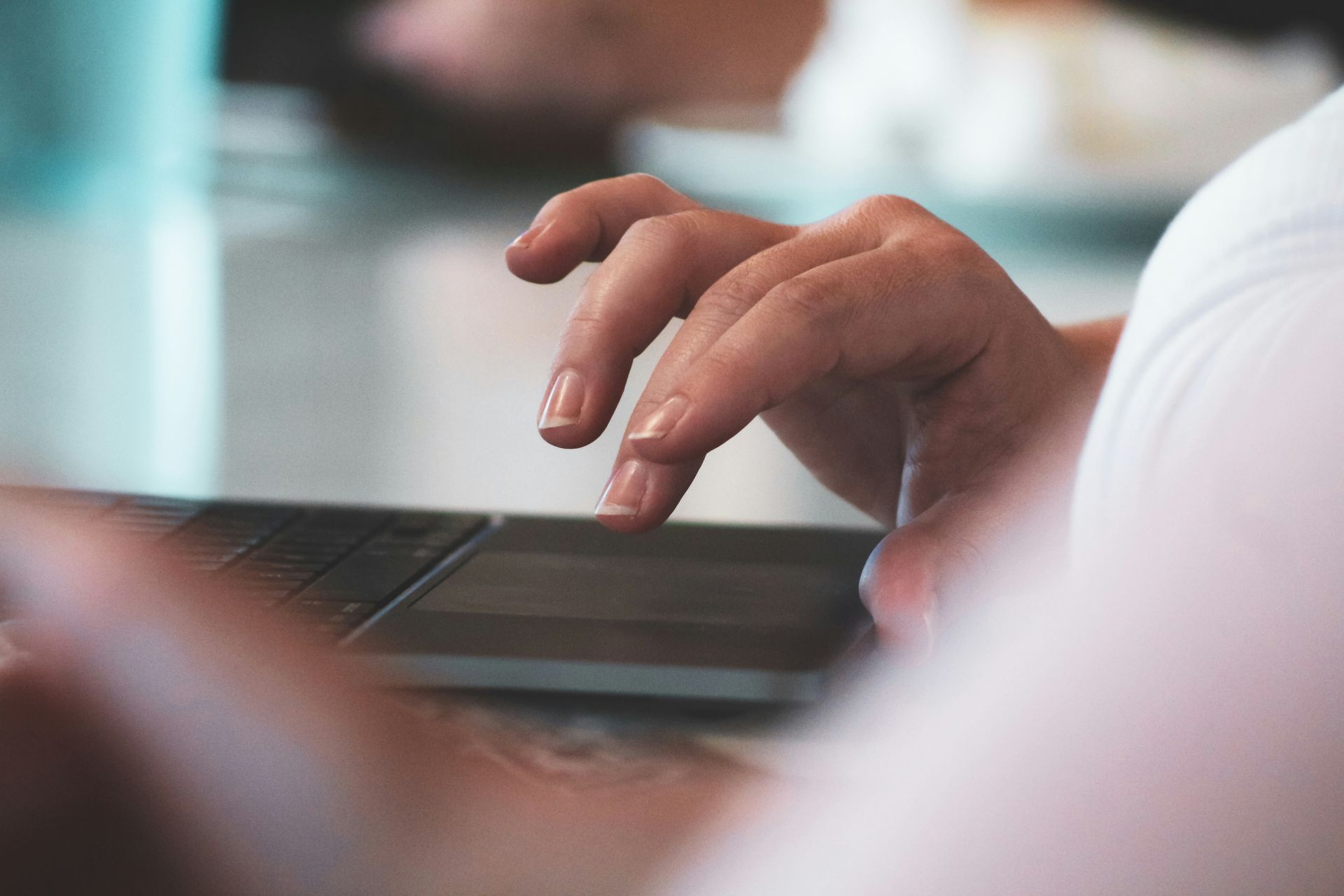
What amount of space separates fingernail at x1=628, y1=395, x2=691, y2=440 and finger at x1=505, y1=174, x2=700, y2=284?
0.25 feet

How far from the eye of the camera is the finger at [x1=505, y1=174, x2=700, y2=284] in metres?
0.32

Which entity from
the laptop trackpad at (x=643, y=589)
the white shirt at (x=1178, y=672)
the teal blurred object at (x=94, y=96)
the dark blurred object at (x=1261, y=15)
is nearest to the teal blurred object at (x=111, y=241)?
the teal blurred object at (x=94, y=96)

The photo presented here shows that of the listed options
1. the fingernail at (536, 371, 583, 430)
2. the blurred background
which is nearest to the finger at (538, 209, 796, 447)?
the fingernail at (536, 371, 583, 430)

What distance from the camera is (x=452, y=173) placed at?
1592 millimetres

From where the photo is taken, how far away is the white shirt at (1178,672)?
7.0 inches

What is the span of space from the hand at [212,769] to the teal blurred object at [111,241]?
0.17m

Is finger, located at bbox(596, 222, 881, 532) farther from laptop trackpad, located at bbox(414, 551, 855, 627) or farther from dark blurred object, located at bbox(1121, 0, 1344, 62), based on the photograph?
dark blurred object, located at bbox(1121, 0, 1344, 62)

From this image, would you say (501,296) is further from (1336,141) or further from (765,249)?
(1336,141)

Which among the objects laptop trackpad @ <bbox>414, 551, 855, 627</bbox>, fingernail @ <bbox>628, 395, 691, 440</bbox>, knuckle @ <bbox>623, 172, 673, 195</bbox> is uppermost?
knuckle @ <bbox>623, 172, 673, 195</bbox>

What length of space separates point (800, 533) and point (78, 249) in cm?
87

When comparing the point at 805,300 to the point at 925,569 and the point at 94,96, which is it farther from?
the point at 94,96

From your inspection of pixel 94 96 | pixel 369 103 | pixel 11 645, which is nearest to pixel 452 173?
pixel 369 103

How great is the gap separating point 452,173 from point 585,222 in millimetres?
1316

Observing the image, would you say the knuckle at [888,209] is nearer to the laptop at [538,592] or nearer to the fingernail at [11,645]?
the laptop at [538,592]
